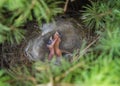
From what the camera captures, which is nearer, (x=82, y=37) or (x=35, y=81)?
(x=35, y=81)

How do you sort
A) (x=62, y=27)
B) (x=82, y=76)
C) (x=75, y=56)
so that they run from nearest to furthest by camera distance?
(x=82, y=76) → (x=75, y=56) → (x=62, y=27)

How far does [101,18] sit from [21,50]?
0.75 feet

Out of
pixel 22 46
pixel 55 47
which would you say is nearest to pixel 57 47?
pixel 55 47

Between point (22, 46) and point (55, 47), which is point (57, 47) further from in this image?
point (22, 46)

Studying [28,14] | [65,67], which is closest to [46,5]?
[28,14]

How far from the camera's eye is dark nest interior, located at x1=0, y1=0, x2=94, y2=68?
0.88 m

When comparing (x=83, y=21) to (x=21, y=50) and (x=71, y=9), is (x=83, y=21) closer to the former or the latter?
(x=71, y=9)

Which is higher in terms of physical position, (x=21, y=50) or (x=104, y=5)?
(x=104, y=5)

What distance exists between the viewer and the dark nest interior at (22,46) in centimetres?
88

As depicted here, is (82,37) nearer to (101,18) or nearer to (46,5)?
(101,18)

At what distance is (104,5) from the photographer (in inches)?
33.7

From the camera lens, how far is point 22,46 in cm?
90

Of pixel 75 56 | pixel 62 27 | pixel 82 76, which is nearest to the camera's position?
pixel 82 76

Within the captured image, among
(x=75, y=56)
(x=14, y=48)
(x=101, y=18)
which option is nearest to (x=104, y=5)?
(x=101, y=18)
